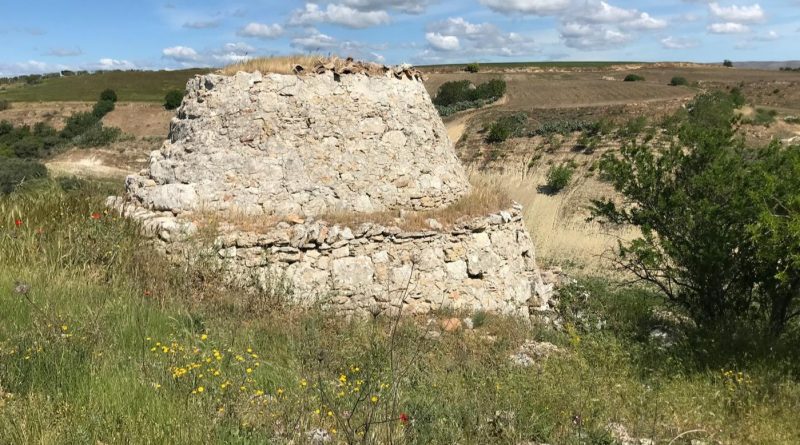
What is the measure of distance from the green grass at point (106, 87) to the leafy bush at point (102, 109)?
6281mm

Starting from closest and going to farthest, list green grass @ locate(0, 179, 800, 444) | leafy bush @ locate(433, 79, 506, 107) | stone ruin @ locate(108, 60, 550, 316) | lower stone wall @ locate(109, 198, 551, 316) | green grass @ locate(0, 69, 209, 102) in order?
green grass @ locate(0, 179, 800, 444)
lower stone wall @ locate(109, 198, 551, 316)
stone ruin @ locate(108, 60, 550, 316)
leafy bush @ locate(433, 79, 506, 107)
green grass @ locate(0, 69, 209, 102)

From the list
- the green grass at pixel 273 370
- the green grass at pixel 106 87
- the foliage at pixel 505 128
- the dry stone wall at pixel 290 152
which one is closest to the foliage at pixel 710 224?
the green grass at pixel 273 370

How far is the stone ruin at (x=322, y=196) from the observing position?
7.25 metres

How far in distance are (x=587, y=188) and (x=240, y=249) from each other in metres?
21.3

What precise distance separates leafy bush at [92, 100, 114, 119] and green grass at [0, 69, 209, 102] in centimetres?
628

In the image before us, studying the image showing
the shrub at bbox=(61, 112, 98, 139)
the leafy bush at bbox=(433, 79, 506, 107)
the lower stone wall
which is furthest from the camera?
the leafy bush at bbox=(433, 79, 506, 107)

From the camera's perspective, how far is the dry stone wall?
7.62 meters

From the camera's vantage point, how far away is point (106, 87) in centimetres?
8156

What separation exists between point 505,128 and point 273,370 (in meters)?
30.8

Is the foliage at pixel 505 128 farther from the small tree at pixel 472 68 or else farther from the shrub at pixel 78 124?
the small tree at pixel 472 68

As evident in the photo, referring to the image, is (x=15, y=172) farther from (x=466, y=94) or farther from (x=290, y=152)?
(x=466, y=94)

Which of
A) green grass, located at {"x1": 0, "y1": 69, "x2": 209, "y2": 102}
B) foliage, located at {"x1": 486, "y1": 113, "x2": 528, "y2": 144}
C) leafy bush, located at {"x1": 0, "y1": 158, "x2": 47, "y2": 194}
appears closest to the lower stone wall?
leafy bush, located at {"x1": 0, "y1": 158, "x2": 47, "y2": 194}

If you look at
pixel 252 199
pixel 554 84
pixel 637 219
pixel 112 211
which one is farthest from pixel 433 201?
pixel 554 84

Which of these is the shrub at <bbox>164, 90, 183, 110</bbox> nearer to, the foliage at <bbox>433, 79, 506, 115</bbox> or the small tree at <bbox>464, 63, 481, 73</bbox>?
the foliage at <bbox>433, 79, 506, 115</bbox>
